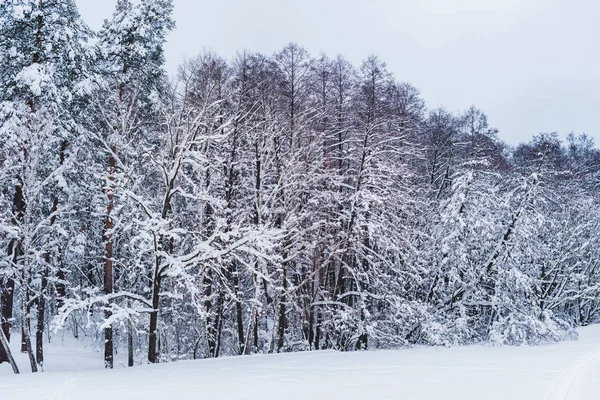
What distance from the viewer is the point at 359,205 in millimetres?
19562

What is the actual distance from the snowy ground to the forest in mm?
2893

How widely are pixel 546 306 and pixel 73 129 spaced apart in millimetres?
27200

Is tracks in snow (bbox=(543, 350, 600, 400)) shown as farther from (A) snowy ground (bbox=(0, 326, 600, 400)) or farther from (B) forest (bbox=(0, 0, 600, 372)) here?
(B) forest (bbox=(0, 0, 600, 372))

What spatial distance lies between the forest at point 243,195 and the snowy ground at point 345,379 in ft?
→ 9.49

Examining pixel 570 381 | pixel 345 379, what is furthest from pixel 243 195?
pixel 570 381

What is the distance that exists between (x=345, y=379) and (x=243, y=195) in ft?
41.4

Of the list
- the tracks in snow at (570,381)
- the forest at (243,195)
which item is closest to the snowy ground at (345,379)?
the tracks in snow at (570,381)

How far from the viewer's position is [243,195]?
864 inches

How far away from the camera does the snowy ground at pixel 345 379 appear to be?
9.16 meters

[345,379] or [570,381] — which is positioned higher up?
[345,379]

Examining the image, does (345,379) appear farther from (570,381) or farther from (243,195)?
(243,195)

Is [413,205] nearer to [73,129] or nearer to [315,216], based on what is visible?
[315,216]

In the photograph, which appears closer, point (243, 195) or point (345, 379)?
point (345, 379)

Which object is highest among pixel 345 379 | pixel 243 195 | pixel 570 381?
pixel 243 195
